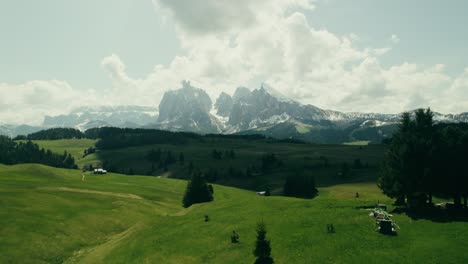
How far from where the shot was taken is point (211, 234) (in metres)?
58.1

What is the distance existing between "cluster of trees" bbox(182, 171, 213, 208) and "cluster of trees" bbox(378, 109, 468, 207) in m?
67.9

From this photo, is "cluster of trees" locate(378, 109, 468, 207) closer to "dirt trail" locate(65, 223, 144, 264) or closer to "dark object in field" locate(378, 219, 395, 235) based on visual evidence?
"dark object in field" locate(378, 219, 395, 235)

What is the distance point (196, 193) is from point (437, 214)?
7742 cm

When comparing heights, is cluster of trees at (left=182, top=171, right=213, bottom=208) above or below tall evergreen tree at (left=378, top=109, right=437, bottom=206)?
below

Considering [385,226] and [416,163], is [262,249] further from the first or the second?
[416,163]

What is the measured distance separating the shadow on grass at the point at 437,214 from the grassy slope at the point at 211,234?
1772 mm

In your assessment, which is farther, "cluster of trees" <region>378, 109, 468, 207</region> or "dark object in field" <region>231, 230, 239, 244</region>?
"cluster of trees" <region>378, 109, 468, 207</region>

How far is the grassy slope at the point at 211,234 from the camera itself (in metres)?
43.8

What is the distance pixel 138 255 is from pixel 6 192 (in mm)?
49244

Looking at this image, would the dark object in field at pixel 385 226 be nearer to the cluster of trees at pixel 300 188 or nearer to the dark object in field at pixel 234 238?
the dark object in field at pixel 234 238

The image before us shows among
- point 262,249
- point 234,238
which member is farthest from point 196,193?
point 262,249

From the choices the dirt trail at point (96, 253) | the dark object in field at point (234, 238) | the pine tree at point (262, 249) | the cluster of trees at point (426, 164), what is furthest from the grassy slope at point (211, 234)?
the cluster of trees at point (426, 164)

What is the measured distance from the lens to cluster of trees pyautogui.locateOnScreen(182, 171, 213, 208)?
117062 mm

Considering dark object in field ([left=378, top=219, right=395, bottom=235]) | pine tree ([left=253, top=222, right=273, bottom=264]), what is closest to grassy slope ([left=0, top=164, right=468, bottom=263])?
dark object in field ([left=378, top=219, right=395, bottom=235])
